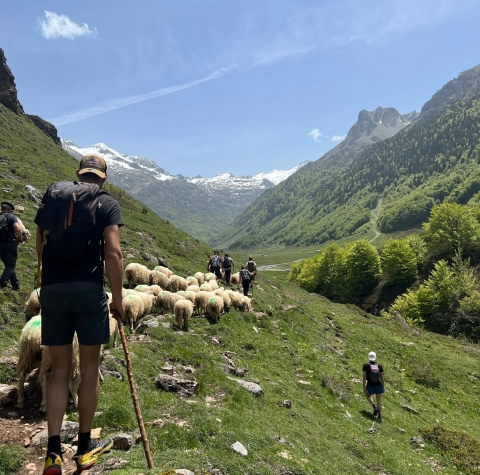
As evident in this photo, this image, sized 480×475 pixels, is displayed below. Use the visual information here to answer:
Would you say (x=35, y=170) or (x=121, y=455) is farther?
(x=35, y=170)

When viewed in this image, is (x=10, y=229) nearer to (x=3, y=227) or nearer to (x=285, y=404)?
(x=3, y=227)

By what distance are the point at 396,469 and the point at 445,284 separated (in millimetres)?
50244

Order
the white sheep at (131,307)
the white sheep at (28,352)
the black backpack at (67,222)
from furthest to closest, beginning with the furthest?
the white sheep at (131,307)
the white sheep at (28,352)
the black backpack at (67,222)

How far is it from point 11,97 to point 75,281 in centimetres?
10200

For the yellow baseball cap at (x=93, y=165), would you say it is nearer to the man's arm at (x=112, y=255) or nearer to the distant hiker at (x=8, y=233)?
the man's arm at (x=112, y=255)

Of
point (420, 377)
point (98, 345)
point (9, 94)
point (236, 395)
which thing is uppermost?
point (9, 94)

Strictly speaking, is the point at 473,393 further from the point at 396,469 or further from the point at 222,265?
the point at 222,265

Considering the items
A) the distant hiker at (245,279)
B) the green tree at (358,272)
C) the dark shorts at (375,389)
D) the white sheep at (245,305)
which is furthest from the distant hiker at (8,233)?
the green tree at (358,272)

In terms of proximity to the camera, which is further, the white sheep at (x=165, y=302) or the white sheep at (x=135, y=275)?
the white sheep at (x=135, y=275)

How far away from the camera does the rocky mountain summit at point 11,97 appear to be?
8263cm

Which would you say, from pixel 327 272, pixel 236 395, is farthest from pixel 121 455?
pixel 327 272

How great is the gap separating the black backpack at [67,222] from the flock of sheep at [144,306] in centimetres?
321

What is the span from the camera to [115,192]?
56844 millimetres

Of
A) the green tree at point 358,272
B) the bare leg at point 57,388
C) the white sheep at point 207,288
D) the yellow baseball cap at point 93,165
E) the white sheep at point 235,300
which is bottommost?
the green tree at point 358,272
